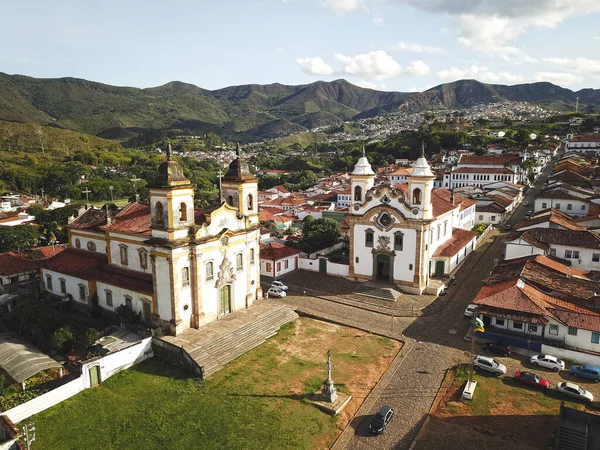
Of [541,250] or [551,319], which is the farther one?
[541,250]

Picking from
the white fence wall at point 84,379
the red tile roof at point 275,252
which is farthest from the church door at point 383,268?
the white fence wall at point 84,379

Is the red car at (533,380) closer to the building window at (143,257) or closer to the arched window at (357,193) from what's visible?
the arched window at (357,193)

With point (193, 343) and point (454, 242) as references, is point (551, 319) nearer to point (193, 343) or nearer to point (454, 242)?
point (454, 242)

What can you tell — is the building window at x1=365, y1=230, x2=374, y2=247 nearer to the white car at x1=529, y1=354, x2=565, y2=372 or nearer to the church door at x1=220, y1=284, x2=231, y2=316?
the church door at x1=220, y1=284, x2=231, y2=316

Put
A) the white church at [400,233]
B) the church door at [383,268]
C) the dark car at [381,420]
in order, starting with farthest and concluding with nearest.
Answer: the church door at [383,268]
the white church at [400,233]
the dark car at [381,420]

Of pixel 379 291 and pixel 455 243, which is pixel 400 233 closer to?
pixel 379 291

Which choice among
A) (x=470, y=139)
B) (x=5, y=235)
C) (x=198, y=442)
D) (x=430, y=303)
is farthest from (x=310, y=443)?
(x=470, y=139)

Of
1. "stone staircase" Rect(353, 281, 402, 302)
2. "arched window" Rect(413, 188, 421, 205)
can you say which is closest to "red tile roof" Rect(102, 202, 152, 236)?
"stone staircase" Rect(353, 281, 402, 302)
